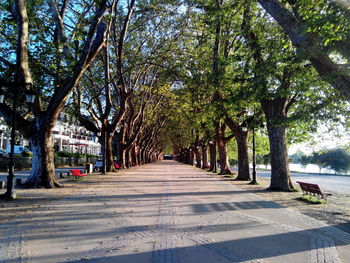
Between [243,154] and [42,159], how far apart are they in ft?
44.9

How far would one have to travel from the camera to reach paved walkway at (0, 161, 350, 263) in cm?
425

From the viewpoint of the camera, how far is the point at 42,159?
11.3m

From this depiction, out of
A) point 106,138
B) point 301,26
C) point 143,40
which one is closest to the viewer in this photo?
point 301,26

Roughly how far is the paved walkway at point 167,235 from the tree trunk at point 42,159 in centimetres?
379

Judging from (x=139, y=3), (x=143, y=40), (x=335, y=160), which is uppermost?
A: (x=139, y=3)

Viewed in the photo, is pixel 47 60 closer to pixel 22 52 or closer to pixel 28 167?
pixel 22 52

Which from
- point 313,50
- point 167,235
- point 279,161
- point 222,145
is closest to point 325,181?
point 222,145

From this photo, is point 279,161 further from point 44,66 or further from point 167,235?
point 44,66

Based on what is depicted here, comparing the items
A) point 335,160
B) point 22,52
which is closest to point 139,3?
point 22,52

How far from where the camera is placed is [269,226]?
6.22 metres

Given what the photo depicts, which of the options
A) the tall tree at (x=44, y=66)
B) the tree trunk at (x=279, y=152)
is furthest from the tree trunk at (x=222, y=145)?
the tall tree at (x=44, y=66)

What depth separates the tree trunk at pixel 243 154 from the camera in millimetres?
18891

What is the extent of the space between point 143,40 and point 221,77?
27.1ft

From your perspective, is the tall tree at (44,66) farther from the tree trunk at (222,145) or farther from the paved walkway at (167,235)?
the tree trunk at (222,145)
